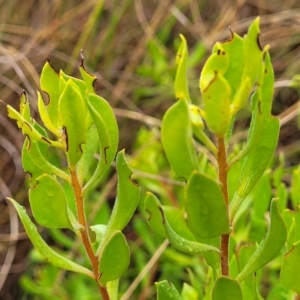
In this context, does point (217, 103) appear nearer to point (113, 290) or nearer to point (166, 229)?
point (166, 229)

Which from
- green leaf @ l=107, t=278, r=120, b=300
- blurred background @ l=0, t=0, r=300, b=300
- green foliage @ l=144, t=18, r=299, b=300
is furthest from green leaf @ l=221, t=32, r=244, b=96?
blurred background @ l=0, t=0, r=300, b=300

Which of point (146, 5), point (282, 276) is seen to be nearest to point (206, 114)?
point (282, 276)

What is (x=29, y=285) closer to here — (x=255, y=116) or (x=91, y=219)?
(x=91, y=219)

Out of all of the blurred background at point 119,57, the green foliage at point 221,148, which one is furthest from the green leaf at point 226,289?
the blurred background at point 119,57

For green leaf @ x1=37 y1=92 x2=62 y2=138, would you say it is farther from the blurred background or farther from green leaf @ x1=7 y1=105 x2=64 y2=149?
the blurred background

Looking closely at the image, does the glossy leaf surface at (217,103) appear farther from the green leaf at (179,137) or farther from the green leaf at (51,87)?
the green leaf at (51,87)

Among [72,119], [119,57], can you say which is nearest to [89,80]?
[72,119]
